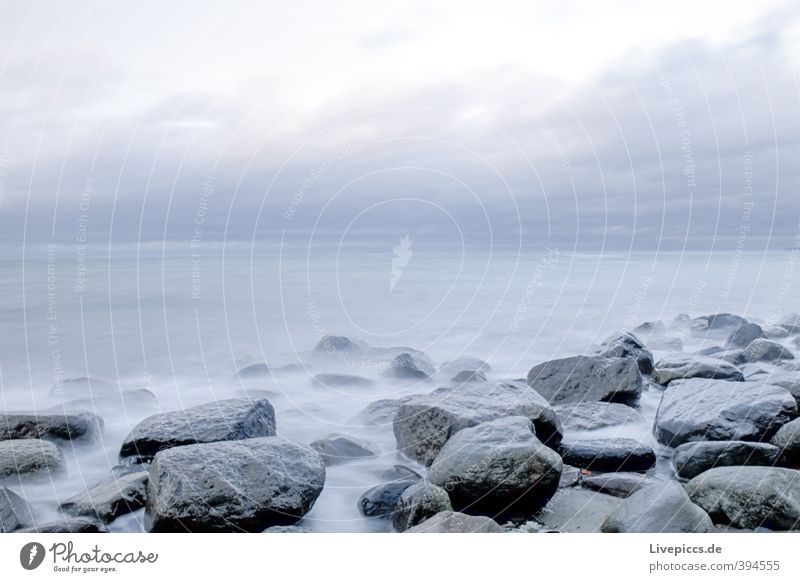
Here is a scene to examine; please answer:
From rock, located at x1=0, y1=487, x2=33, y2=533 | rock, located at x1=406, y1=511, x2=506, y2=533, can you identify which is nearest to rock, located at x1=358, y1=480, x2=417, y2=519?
rock, located at x1=406, y1=511, x2=506, y2=533

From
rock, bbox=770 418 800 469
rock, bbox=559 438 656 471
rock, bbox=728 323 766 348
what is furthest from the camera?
rock, bbox=728 323 766 348

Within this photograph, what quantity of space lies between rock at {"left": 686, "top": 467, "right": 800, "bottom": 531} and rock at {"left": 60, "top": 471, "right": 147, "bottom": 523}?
4.06 meters

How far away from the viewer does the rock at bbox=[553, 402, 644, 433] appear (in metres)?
6.63

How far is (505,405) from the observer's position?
595 cm

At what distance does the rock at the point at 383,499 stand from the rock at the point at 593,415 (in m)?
2.15

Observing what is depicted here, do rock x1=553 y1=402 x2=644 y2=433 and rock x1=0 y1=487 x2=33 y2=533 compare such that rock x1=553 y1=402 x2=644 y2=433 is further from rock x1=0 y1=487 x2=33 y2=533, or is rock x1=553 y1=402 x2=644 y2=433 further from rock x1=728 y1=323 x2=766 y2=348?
rock x1=728 y1=323 x2=766 y2=348

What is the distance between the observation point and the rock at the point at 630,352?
352 inches

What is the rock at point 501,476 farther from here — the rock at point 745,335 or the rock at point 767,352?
the rock at point 745,335

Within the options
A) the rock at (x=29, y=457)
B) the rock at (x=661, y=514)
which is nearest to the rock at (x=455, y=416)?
the rock at (x=661, y=514)

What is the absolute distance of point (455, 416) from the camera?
18.7 feet

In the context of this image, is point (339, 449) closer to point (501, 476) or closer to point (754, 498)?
point (501, 476)

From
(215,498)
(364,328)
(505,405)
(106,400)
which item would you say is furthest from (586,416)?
(364,328)

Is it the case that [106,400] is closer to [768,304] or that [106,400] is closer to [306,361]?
[306,361]
